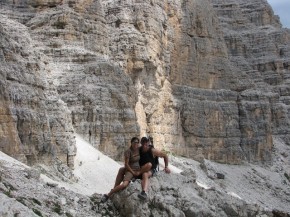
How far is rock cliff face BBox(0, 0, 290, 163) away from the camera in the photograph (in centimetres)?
2477

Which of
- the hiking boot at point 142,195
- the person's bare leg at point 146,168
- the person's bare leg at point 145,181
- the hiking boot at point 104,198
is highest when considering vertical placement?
the person's bare leg at point 146,168

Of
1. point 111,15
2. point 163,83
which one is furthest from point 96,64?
point 163,83

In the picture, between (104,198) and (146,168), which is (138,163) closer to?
(146,168)

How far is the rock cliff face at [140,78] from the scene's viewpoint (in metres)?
24.8

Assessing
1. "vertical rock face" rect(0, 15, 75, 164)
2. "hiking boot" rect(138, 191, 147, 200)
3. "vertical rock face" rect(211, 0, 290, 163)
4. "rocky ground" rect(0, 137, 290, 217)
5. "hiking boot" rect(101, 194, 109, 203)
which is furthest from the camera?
"vertical rock face" rect(211, 0, 290, 163)

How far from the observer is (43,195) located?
14.2m

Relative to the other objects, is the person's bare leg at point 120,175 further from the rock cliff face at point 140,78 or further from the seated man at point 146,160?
the rock cliff face at point 140,78

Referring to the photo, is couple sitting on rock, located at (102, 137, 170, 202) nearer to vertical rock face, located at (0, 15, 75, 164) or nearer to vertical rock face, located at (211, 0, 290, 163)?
vertical rock face, located at (0, 15, 75, 164)

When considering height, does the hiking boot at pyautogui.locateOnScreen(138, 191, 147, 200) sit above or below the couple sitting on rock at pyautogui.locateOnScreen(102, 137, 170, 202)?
below

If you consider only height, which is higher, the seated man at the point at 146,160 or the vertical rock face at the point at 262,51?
the vertical rock face at the point at 262,51

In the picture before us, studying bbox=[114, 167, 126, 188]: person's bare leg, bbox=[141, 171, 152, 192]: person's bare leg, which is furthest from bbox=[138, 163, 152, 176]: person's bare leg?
bbox=[114, 167, 126, 188]: person's bare leg

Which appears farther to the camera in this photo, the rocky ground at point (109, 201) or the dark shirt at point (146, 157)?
the dark shirt at point (146, 157)

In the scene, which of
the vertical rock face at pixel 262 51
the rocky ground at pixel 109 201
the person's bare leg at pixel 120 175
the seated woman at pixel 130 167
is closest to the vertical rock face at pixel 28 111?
the rocky ground at pixel 109 201

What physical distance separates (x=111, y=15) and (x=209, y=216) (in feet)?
104
